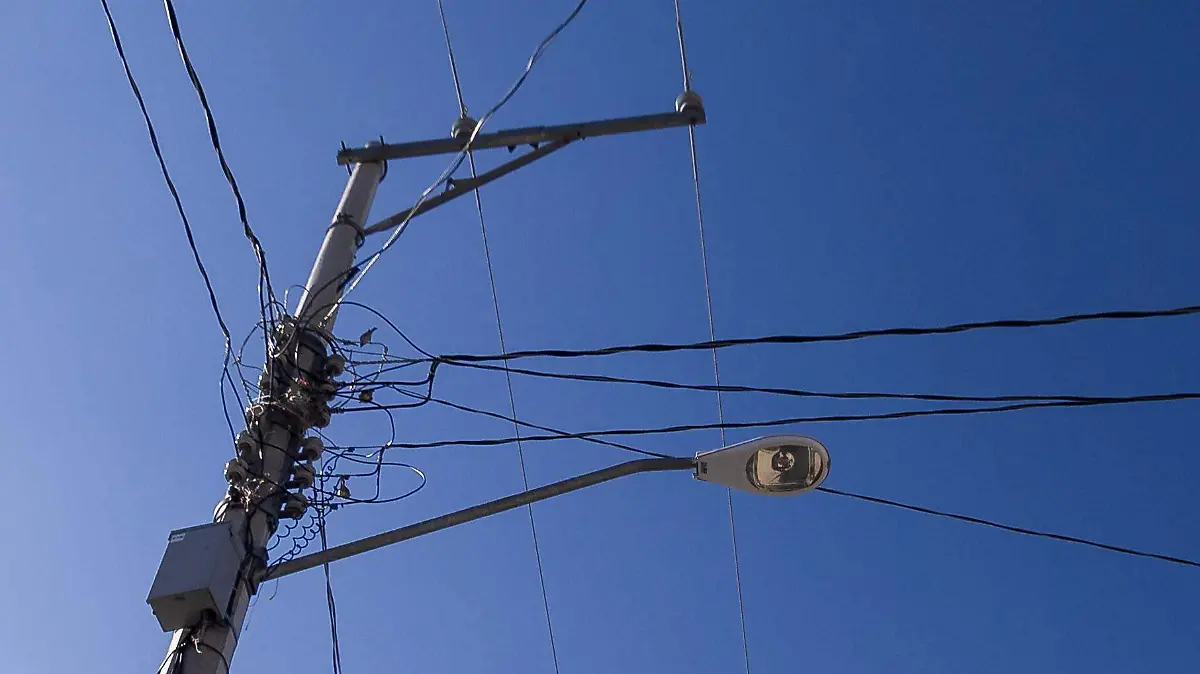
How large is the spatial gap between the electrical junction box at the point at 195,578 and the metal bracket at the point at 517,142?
7.27 ft

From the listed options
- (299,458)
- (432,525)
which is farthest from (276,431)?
(432,525)

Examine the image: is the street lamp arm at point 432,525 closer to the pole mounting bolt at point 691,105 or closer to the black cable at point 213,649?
the black cable at point 213,649

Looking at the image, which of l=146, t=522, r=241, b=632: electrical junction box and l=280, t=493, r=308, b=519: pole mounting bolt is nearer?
l=146, t=522, r=241, b=632: electrical junction box

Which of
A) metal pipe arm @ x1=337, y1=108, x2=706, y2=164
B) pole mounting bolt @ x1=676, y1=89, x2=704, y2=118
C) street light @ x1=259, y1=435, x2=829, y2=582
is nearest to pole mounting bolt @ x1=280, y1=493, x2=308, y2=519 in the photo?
street light @ x1=259, y1=435, x2=829, y2=582

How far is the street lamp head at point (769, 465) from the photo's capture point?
543 cm

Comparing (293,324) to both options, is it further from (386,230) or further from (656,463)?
(656,463)

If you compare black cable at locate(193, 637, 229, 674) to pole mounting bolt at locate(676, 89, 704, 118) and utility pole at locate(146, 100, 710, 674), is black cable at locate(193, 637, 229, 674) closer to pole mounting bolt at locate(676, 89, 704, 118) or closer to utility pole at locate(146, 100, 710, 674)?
utility pole at locate(146, 100, 710, 674)

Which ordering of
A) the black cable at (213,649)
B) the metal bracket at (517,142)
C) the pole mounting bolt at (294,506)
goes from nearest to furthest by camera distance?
1. the black cable at (213,649)
2. the pole mounting bolt at (294,506)
3. the metal bracket at (517,142)

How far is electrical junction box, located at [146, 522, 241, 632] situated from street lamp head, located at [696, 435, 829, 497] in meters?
1.96

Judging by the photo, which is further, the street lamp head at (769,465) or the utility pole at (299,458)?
the street lamp head at (769,465)

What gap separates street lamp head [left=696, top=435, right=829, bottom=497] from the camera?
543 cm

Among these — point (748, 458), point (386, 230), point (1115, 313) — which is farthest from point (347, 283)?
point (1115, 313)

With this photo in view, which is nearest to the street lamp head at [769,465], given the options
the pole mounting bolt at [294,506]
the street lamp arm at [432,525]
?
the street lamp arm at [432,525]

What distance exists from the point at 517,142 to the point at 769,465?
7.44 ft
